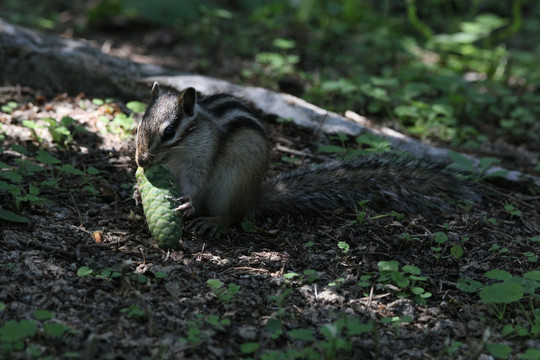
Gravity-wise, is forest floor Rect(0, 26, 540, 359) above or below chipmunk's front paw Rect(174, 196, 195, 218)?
below

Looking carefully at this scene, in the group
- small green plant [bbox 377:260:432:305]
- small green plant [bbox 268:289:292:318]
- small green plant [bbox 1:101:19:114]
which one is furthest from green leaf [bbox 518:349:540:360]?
small green plant [bbox 1:101:19:114]

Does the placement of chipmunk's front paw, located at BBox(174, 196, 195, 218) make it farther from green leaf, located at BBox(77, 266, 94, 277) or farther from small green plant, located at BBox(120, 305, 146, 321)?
small green plant, located at BBox(120, 305, 146, 321)

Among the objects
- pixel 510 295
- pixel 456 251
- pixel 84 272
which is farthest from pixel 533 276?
pixel 84 272

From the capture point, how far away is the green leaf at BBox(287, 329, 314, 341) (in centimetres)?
260

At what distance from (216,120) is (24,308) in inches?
64.2

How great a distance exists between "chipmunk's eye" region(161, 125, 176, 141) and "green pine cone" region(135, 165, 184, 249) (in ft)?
0.58

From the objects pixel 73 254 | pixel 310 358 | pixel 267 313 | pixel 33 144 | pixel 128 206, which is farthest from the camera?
pixel 33 144

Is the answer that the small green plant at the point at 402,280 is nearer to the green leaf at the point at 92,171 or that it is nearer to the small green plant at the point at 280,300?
the small green plant at the point at 280,300

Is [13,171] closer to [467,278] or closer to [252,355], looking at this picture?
[252,355]

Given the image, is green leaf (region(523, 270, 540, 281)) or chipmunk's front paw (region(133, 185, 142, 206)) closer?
green leaf (region(523, 270, 540, 281))

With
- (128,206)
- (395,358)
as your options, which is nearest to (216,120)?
(128,206)

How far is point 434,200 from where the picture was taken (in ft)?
13.5

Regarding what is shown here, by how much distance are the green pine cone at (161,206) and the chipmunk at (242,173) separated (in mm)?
84

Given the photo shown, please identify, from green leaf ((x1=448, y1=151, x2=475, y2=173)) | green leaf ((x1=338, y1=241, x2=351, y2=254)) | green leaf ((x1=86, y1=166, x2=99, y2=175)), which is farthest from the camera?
green leaf ((x1=448, y1=151, x2=475, y2=173))
